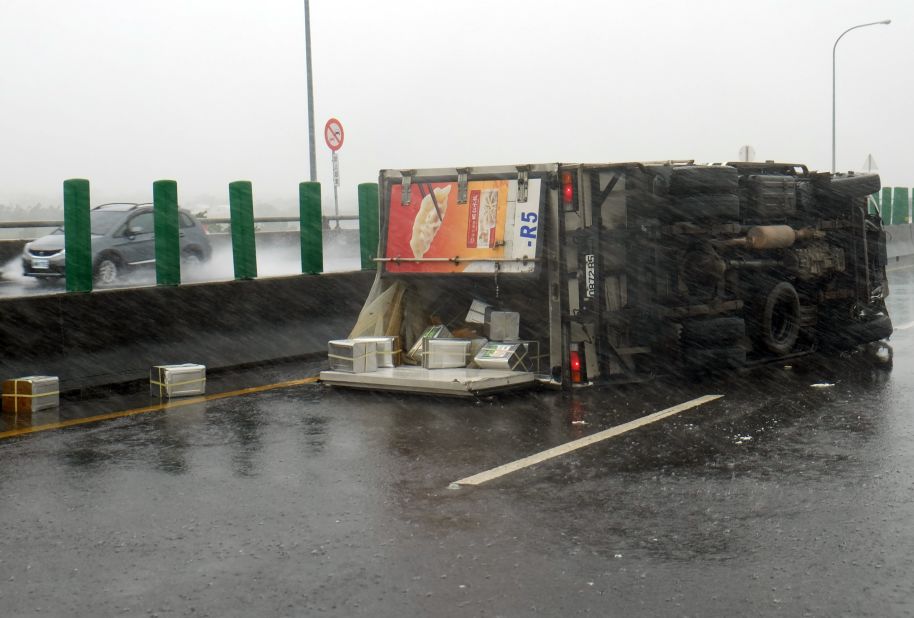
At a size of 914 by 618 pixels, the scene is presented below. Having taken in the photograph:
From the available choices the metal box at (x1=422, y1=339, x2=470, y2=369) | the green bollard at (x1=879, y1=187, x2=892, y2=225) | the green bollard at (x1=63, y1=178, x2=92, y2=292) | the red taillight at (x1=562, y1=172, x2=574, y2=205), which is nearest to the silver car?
the green bollard at (x1=63, y1=178, x2=92, y2=292)

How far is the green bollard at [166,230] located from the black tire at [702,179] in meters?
5.28

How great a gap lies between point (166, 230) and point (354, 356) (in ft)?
9.65

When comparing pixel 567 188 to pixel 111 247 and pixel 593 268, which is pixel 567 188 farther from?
pixel 111 247

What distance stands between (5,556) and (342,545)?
5.28 feet

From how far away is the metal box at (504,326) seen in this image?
37.3ft

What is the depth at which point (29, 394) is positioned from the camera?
33.0ft

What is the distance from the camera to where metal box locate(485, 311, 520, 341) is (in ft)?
37.3

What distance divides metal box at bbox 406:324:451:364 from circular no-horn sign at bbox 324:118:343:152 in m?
18.8

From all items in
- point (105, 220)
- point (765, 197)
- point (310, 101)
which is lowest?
point (765, 197)

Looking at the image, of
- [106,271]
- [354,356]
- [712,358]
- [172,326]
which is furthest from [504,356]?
[106,271]

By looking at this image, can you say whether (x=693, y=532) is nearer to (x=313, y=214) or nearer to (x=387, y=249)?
(x=387, y=249)

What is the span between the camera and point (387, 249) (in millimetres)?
11977

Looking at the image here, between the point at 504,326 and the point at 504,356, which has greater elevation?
the point at 504,326

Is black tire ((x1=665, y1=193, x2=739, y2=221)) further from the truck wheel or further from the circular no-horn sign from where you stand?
the circular no-horn sign
